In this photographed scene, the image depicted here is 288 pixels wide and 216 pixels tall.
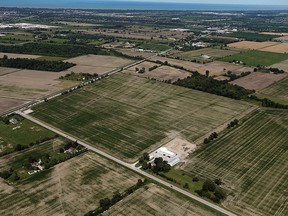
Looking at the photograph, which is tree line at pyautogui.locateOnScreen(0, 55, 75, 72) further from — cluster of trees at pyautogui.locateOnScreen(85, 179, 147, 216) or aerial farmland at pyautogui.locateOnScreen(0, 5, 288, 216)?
cluster of trees at pyautogui.locateOnScreen(85, 179, 147, 216)

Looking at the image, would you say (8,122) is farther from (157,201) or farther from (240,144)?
(240,144)

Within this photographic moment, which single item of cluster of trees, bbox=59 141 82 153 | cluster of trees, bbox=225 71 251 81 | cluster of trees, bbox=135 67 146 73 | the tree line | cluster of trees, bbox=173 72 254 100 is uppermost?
the tree line

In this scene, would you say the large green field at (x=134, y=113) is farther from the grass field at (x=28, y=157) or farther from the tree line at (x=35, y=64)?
the tree line at (x=35, y=64)

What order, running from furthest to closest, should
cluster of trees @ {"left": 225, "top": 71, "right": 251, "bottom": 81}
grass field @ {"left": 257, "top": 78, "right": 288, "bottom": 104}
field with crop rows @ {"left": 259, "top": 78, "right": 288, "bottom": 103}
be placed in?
cluster of trees @ {"left": 225, "top": 71, "right": 251, "bottom": 81}
field with crop rows @ {"left": 259, "top": 78, "right": 288, "bottom": 103}
grass field @ {"left": 257, "top": 78, "right": 288, "bottom": 104}

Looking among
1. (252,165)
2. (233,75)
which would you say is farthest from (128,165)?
(233,75)

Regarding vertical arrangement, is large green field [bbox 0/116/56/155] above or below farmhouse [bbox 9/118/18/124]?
below

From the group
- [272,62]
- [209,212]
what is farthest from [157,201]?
[272,62]

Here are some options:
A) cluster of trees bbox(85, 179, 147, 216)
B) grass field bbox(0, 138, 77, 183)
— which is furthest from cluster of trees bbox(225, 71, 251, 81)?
cluster of trees bbox(85, 179, 147, 216)

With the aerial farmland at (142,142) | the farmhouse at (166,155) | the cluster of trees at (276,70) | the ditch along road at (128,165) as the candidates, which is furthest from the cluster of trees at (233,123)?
the cluster of trees at (276,70)

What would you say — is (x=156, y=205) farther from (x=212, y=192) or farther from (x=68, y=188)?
(x=68, y=188)
